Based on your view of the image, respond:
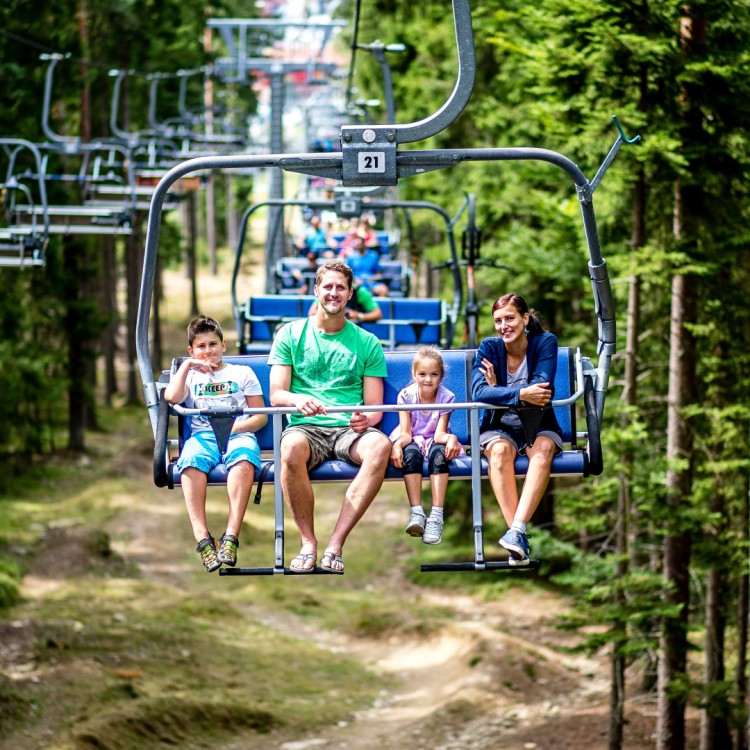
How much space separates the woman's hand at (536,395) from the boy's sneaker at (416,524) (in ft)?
2.30

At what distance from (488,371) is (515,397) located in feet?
1.02

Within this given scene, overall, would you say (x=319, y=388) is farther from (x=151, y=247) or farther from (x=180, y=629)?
(x=180, y=629)

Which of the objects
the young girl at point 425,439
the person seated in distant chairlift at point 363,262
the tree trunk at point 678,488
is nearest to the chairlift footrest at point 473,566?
the young girl at point 425,439

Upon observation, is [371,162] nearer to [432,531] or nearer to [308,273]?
[432,531]

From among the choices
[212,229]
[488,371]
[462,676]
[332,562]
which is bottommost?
[462,676]

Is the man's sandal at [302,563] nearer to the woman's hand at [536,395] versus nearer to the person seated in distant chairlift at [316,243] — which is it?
the woman's hand at [536,395]

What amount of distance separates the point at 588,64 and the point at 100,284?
820 inches

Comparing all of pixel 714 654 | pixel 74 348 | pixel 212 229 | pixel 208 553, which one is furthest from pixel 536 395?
pixel 212 229

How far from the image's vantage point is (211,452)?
5.92 m

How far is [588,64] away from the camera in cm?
1165

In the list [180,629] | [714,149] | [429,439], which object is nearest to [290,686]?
[180,629]

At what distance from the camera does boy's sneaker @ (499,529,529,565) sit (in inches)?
217

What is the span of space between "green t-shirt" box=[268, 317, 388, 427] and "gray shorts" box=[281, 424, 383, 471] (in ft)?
0.16

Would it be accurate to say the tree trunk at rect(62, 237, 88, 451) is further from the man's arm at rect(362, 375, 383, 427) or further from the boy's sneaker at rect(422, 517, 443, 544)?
the boy's sneaker at rect(422, 517, 443, 544)
